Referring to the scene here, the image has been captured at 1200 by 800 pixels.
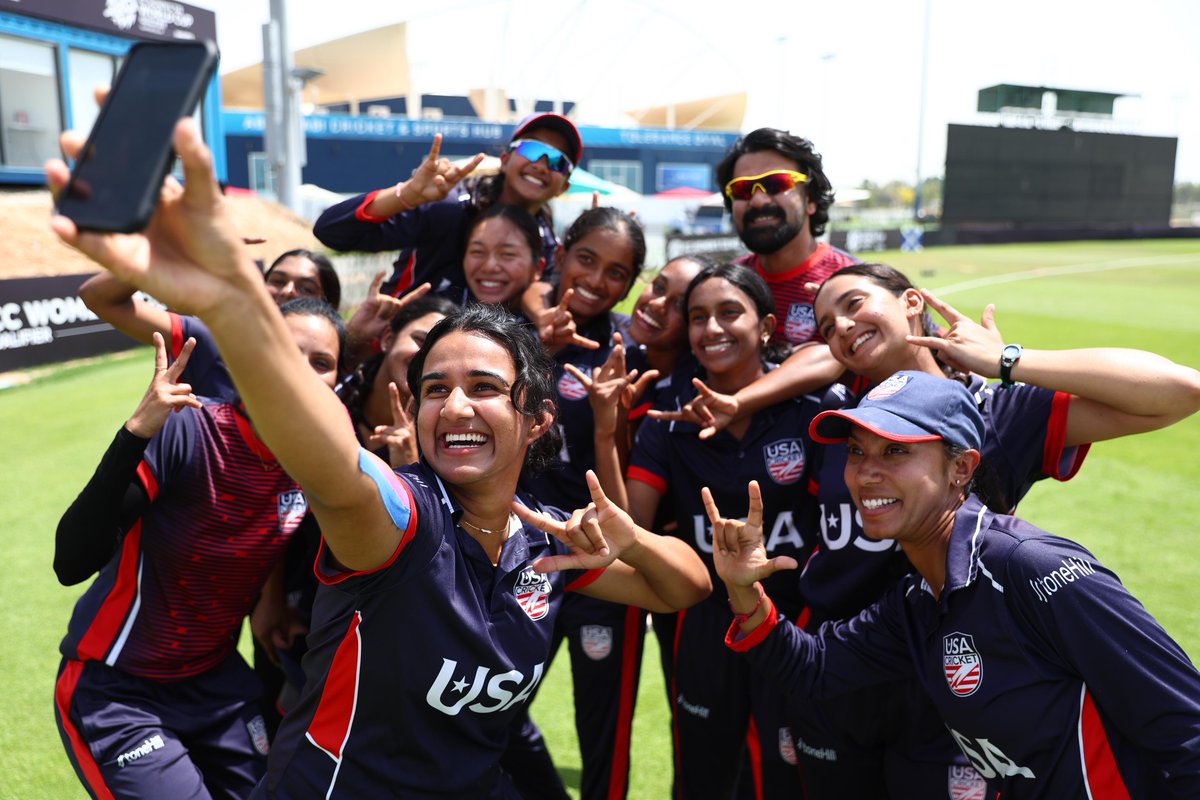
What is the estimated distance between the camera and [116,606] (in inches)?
124

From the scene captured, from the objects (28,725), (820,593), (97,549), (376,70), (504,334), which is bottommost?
(28,725)

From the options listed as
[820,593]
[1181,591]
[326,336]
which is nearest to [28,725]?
[326,336]

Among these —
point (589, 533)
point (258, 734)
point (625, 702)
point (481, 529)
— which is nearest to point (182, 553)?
point (258, 734)

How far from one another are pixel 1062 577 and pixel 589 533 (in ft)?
3.99

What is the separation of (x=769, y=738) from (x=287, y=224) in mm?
28556

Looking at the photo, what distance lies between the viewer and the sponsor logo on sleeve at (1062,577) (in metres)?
Result: 2.34

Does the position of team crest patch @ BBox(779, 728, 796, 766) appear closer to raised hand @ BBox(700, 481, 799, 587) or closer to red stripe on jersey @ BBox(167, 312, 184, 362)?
raised hand @ BBox(700, 481, 799, 587)

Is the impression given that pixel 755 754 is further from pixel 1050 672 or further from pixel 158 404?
pixel 158 404

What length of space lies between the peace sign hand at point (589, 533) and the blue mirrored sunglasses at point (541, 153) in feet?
7.72

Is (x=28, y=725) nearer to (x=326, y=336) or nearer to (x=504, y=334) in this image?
(x=326, y=336)

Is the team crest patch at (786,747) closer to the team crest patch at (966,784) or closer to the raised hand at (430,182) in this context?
the team crest patch at (966,784)

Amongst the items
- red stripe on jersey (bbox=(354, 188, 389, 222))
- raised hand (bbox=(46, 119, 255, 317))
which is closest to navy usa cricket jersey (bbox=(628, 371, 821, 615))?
red stripe on jersey (bbox=(354, 188, 389, 222))

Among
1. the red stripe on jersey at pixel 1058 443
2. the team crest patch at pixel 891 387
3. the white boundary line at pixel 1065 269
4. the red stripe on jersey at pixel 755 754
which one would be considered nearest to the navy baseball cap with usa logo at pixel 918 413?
the team crest patch at pixel 891 387

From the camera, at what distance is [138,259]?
1.46 metres
